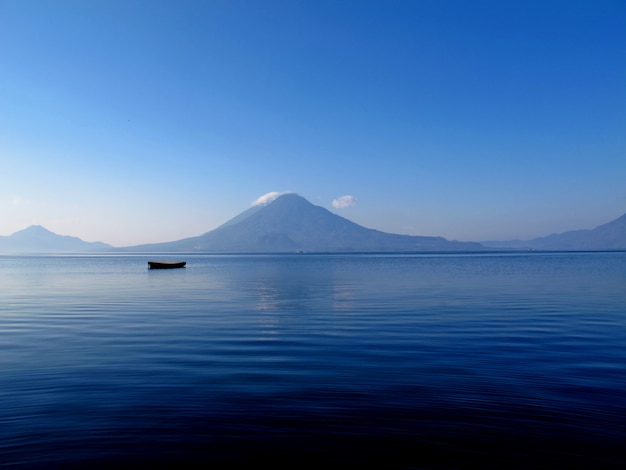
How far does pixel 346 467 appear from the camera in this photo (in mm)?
7445

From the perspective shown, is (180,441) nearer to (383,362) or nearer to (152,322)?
(383,362)

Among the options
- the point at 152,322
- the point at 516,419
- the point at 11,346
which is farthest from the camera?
the point at 152,322

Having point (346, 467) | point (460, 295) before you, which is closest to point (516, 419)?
point (346, 467)

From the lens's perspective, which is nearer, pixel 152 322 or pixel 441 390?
pixel 441 390

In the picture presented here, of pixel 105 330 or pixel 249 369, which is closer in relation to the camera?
pixel 249 369

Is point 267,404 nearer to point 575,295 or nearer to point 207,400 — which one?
point 207,400

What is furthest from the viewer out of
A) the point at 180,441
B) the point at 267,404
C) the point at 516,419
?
the point at 267,404

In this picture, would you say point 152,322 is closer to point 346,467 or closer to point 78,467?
point 78,467

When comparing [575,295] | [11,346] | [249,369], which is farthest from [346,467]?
[575,295]

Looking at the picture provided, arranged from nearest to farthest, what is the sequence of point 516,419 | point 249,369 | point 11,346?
1. point 516,419
2. point 249,369
3. point 11,346

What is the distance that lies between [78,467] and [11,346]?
1346 cm

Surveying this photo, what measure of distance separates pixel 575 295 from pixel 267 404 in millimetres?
36178

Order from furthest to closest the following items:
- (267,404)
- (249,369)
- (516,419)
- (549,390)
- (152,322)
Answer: (152,322), (249,369), (549,390), (267,404), (516,419)

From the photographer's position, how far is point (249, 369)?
13.8 metres
